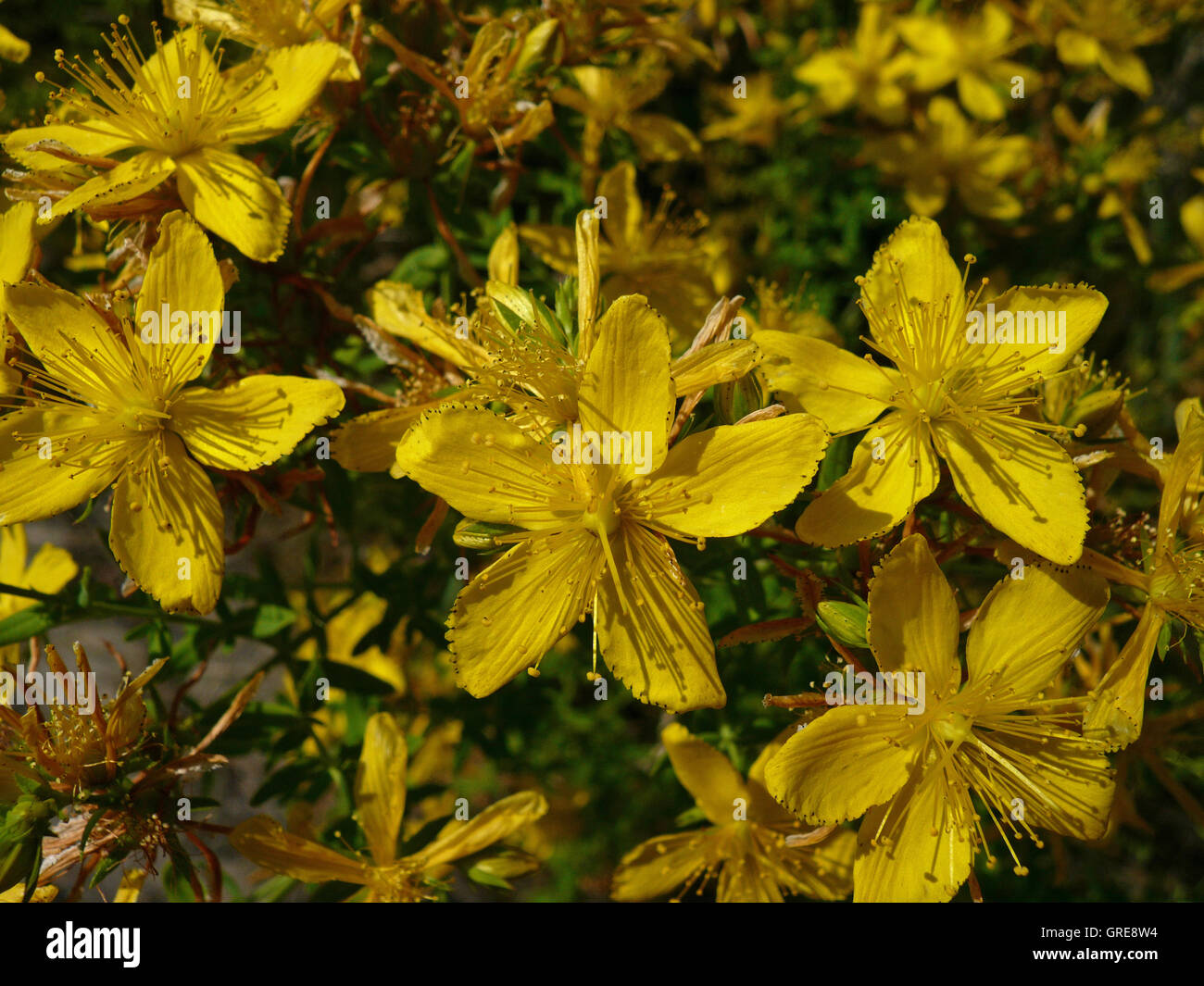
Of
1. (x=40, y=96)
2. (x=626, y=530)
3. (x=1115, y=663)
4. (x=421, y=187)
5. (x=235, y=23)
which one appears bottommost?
(x=1115, y=663)

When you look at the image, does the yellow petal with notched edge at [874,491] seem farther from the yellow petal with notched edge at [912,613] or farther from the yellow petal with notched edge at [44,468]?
the yellow petal with notched edge at [44,468]

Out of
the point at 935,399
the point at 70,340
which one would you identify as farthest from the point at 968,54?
the point at 70,340

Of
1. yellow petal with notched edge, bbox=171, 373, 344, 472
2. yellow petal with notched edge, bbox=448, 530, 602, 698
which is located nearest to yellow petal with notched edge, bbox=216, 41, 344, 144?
yellow petal with notched edge, bbox=171, 373, 344, 472

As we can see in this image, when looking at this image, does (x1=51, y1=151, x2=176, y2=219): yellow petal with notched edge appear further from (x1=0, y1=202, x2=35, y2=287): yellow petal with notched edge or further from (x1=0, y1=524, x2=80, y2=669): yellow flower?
(x1=0, y1=524, x2=80, y2=669): yellow flower

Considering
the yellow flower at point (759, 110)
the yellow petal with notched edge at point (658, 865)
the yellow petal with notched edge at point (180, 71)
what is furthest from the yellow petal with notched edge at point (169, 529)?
the yellow flower at point (759, 110)
